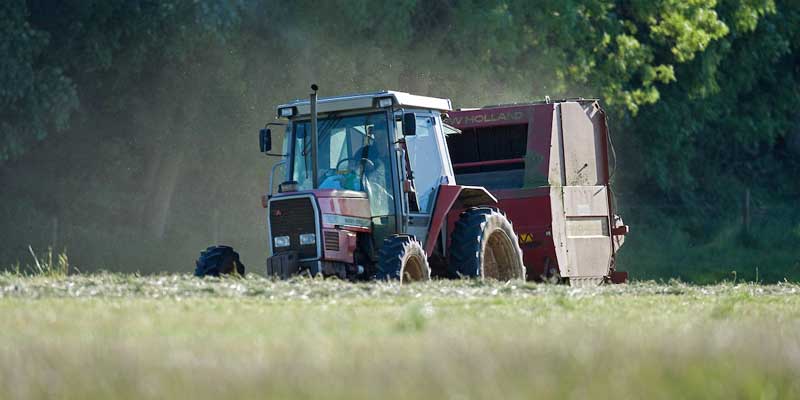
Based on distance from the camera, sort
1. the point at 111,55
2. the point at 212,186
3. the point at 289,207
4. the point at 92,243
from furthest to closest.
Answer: the point at 212,186 → the point at 92,243 → the point at 111,55 → the point at 289,207

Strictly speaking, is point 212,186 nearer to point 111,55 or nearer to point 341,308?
point 111,55

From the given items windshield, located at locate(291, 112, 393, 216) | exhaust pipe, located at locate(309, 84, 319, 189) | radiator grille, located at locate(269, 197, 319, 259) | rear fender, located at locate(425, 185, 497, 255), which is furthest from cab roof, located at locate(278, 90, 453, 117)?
radiator grille, located at locate(269, 197, 319, 259)

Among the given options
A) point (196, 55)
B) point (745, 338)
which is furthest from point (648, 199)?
point (745, 338)

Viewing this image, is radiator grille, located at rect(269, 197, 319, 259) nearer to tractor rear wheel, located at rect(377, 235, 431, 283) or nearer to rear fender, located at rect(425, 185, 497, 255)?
tractor rear wheel, located at rect(377, 235, 431, 283)

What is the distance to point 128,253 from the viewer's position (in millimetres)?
30422

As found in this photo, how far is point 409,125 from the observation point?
1440cm

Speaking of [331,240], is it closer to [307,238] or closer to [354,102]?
[307,238]

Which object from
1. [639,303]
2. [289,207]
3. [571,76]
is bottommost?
[639,303]

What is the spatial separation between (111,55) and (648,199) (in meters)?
17.6

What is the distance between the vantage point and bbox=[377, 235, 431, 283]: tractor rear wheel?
13.9 meters

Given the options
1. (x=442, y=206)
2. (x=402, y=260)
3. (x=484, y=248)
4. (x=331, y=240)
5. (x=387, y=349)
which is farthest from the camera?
(x=484, y=248)

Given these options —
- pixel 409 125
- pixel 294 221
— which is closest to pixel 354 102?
pixel 409 125

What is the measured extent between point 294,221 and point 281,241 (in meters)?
0.27

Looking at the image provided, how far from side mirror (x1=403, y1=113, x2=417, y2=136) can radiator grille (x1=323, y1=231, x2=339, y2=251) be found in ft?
4.07
